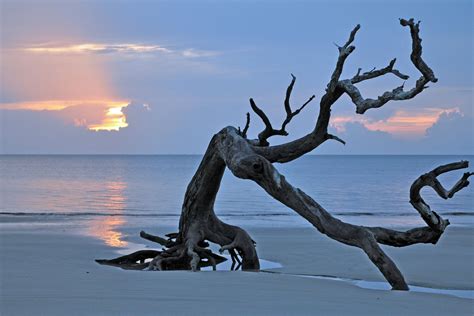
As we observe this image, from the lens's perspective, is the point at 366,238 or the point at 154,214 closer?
the point at 366,238

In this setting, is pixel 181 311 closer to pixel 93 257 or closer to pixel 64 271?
pixel 64 271

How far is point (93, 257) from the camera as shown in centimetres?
1234

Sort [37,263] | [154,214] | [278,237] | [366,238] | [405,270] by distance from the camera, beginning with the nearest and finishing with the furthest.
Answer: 1. [366,238]
2. [37,263]
3. [405,270]
4. [278,237]
5. [154,214]

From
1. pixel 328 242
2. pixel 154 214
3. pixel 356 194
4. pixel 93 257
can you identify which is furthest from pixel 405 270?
pixel 356 194

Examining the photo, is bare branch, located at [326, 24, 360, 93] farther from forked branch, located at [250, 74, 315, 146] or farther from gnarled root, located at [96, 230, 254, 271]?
gnarled root, located at [96, 230, 254, 271]

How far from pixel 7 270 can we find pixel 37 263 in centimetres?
99

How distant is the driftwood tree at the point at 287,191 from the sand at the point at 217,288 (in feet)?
2.39

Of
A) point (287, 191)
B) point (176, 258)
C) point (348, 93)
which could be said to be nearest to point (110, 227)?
point (176, 258)

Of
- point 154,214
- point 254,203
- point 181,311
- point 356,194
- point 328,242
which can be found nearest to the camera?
point 181,311

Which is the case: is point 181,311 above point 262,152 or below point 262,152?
below

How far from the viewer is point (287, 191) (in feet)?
31.7

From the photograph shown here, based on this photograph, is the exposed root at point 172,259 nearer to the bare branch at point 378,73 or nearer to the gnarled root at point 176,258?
the gnarled root at point 176,258

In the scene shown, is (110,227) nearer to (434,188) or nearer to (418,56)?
(434,188)

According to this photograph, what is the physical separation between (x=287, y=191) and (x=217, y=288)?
2.24m
